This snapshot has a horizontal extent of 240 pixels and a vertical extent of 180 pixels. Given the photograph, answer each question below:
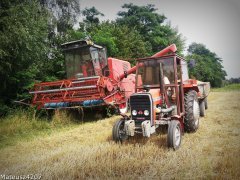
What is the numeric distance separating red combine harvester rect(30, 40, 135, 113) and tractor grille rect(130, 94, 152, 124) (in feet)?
6.60

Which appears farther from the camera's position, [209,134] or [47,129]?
[47,129]

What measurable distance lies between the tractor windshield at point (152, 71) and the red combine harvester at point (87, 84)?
113 cm

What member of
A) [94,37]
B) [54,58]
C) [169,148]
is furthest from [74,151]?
[94,37]

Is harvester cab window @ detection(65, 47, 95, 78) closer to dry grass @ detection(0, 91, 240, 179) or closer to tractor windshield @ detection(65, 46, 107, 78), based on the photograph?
tractor windshield @ detection(65, 46, 107, 78)

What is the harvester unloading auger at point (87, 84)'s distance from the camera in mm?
8867

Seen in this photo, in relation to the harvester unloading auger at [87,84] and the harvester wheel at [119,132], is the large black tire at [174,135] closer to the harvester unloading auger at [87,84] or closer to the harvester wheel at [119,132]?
the harvester wheel at [119,132]

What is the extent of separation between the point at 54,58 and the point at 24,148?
27.4 ft

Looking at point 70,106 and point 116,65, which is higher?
point 116,65

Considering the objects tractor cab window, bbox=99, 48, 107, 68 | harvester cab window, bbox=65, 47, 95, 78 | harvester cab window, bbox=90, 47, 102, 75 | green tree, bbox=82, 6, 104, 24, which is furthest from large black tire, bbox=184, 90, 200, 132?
green tree, bbox=82, 6, 104, 24

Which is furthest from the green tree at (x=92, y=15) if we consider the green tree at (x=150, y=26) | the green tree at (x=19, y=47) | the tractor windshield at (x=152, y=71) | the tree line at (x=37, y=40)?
the tractor windshield at (x=152, y=71)

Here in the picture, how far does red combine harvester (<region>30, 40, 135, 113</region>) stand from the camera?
8.88 metres

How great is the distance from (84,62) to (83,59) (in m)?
0.14

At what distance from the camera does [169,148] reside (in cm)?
512

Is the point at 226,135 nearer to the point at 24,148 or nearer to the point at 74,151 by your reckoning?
the point at 74,151
